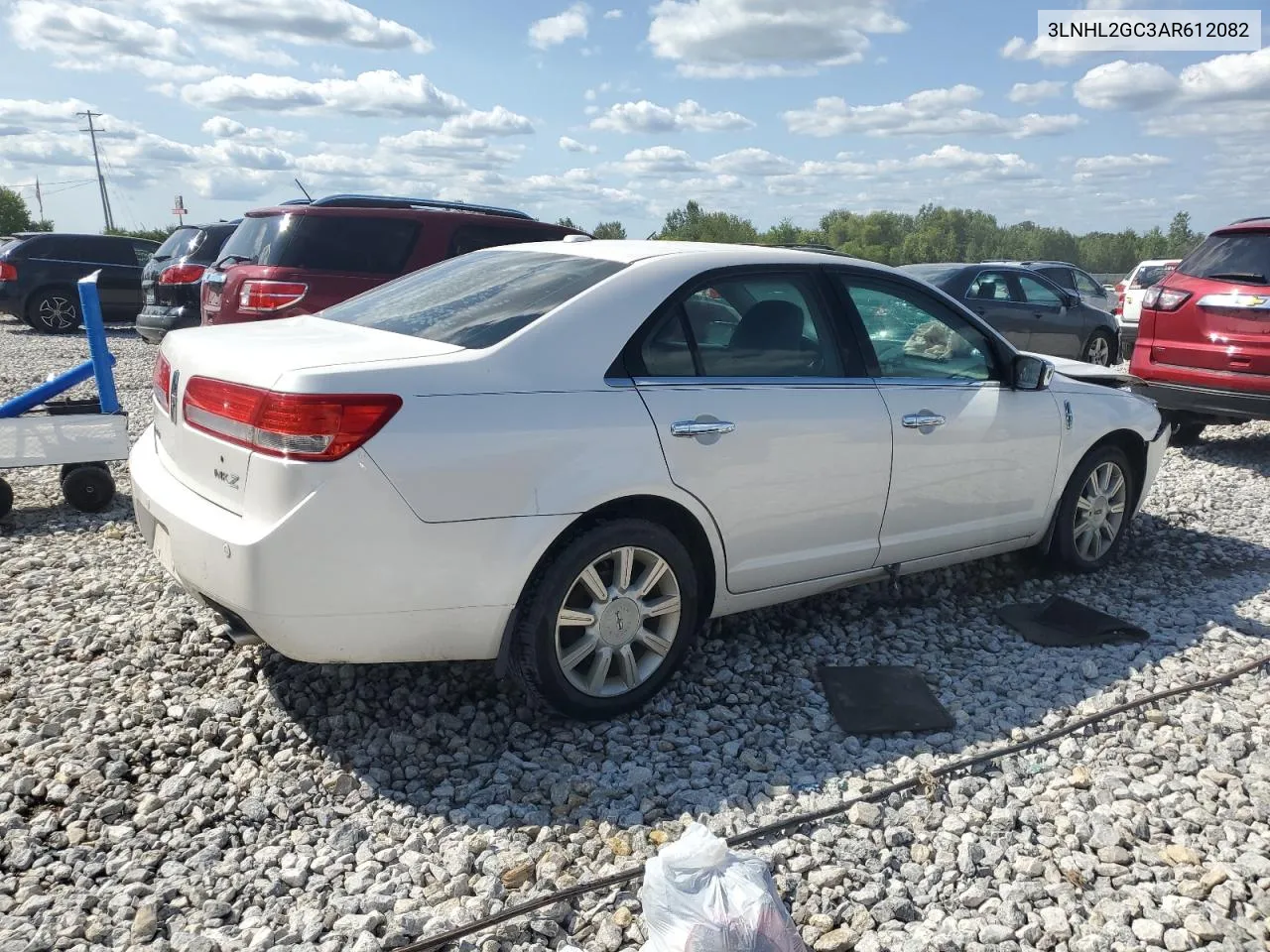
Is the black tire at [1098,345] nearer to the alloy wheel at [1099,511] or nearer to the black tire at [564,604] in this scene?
the alloy wheel at [1099,511]

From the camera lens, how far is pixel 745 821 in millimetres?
3078

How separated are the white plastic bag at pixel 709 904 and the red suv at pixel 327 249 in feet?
20.0

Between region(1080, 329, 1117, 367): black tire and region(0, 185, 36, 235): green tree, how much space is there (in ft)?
226

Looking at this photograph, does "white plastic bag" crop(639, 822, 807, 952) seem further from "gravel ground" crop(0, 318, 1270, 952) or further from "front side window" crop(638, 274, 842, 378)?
"front side window" crop(638, 274, 842, 378)

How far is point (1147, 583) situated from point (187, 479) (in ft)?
15.0

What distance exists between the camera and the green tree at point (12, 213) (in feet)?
217

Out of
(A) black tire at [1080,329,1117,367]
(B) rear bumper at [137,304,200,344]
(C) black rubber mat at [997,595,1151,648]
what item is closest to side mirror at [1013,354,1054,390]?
(C) black rubber mat at [997,595,1151,648]

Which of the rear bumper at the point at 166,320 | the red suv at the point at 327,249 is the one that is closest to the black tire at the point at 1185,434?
the red suv at the point at 327,249

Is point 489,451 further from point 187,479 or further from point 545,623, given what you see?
point 187,479

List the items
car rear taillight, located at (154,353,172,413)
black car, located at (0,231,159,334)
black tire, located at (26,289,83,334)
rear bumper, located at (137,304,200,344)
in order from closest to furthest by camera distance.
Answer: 1. car rear taillight, located at (154,353,172,413)
2. rear bumper, located at (137,304,200,344)
3. black car, located at (0,231,159,334)
4. black tire, located at (26,289,83,334)

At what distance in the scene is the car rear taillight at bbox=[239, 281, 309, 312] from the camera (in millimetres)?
7625

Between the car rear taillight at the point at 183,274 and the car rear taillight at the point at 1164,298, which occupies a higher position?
the car rear taillight at the point at 1164,298

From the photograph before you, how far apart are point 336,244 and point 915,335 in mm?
5038

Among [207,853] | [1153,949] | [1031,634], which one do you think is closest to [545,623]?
[207,853]
